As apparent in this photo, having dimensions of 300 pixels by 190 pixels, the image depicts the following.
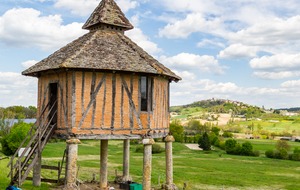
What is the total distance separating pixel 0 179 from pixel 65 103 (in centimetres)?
1010

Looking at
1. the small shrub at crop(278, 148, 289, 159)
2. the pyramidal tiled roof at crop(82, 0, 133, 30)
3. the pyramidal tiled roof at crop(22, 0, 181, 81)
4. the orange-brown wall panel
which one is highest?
the pyramidal tiled roof at crop(82, 0, 133, 30)

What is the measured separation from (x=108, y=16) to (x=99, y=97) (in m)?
6.56

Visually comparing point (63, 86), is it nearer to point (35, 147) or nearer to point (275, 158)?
point (35, 147)

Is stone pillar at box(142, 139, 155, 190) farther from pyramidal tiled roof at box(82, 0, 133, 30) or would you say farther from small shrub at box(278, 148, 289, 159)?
small shrub at box(278, 148, 289, 159)

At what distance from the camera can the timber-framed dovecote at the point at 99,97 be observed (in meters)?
16.7

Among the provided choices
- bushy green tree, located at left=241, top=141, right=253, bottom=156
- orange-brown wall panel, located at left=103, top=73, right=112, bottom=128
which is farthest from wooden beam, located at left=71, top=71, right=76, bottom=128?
bushy green tree, located at left=241, top=141, right=253, bottom=156

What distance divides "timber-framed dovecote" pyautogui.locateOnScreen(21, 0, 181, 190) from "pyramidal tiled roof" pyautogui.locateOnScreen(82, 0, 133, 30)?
1264mm

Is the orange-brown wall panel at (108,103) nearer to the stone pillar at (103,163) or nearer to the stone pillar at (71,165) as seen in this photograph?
the stone pillar at (71,165)

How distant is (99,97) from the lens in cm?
1714

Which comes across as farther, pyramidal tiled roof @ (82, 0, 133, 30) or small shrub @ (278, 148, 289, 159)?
small shrub @ (278, 148, 289, 159)

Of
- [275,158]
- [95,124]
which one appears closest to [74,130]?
[95,124]

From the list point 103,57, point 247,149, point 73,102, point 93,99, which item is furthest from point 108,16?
point 247,149

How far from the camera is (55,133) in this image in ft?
58.3

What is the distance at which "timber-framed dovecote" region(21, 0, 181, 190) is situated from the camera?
657 inches
